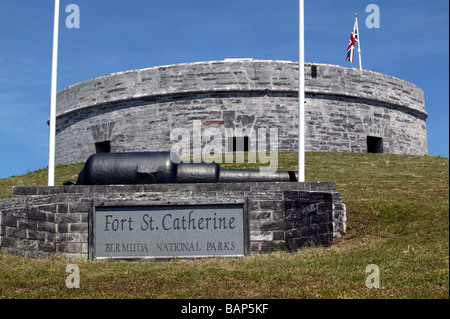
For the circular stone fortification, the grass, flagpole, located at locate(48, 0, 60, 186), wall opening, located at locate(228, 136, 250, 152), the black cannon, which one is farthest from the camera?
the circular stone fortification

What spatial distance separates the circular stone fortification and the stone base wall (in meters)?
10.3

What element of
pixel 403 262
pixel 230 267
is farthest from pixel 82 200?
pixel 403 262

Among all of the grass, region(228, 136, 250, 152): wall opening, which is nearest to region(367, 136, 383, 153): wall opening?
region(228, 136, 250, 152): wall opening

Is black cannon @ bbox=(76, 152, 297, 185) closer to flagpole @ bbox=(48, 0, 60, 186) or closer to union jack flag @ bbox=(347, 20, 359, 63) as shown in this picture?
flagpole @ bbox=(48, 0, 60, 186)

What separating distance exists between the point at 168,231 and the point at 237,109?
38.0 feet

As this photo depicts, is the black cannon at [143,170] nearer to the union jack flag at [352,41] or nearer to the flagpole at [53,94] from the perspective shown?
the flagpole at [53,94]

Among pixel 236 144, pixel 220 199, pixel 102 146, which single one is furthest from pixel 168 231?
pixel 102 146

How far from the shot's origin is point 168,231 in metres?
7.51

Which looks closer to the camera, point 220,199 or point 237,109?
point 220,199

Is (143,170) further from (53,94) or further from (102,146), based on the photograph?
(102,146)

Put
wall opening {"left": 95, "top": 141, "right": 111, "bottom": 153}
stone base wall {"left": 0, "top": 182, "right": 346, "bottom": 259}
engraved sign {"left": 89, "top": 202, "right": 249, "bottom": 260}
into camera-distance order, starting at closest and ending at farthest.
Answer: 1. engraved sign {"left": 89, "top": 202, "right": 249, "bottom": 260}
2. stone base wall {"left": 0, "top": 182, "right": 346, "bottom": 259}
3. wall opening {"left": 95, "top": 141, "right": 111, "bottom": 153}

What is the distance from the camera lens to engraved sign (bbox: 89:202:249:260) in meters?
7.46

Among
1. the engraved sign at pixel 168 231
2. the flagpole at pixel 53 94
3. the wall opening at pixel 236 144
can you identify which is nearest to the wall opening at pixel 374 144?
the wall opening at pixel 236 144

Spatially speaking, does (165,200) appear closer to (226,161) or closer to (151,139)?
(226,161)
